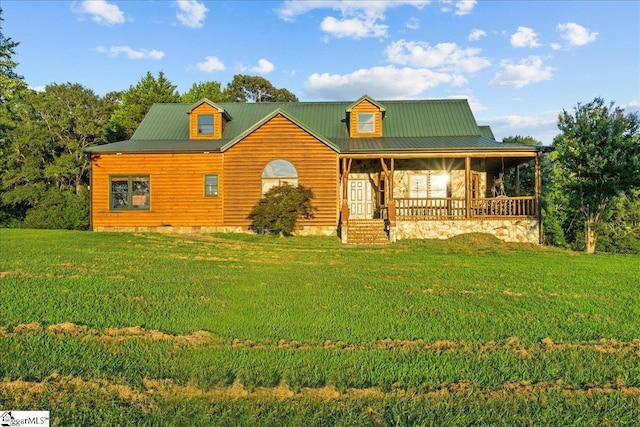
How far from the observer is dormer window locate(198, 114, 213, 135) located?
2247 centimetres

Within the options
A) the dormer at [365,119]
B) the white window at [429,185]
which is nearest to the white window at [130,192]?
the dormer at [365,119]

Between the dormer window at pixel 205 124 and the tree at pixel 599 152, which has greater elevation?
the dormer window at pixel 205 124

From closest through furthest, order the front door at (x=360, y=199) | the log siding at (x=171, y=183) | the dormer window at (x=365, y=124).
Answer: the log siding at (x=171, y=183) → the front door at (x=360, y=199) → the dormer window at (x=365, y=124)

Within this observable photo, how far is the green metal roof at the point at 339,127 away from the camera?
2014cm

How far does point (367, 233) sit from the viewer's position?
18.5 m

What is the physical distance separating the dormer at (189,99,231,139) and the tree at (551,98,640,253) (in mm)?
15914

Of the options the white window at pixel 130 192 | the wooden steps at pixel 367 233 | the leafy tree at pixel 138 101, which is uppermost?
the leafy tree at pixel 138 101

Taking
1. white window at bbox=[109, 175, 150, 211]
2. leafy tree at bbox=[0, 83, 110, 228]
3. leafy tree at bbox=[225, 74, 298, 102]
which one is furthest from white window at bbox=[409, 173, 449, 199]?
leafy tree at bbox=[225, 74, 298, 102]

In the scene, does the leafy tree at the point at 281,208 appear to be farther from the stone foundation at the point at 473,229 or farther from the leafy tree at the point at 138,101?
the leafy tree at the point at 138,101

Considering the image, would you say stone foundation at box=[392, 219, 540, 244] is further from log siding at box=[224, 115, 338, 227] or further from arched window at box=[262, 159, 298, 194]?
arched window at box=[262, 159, 298, 194]

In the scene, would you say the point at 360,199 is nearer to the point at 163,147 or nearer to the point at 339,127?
the point at 339,127

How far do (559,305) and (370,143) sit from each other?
14.7 metres

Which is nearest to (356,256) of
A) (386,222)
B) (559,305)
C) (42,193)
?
(386,222)

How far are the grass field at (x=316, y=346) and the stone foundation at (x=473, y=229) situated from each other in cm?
880
